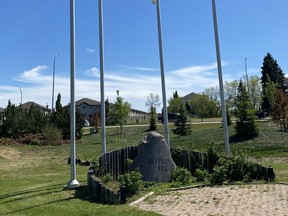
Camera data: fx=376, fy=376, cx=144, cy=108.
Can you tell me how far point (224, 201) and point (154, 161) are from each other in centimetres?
400

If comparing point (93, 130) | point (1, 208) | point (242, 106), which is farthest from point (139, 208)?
point (93, 130)

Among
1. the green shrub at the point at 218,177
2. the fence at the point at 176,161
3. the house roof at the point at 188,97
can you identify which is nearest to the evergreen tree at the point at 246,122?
the fence at the point at 176,161

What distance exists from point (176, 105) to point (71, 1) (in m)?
77.7

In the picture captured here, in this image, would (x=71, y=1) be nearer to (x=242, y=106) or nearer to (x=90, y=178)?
(x=90, y=178)

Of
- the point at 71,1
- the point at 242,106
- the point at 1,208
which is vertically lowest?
the point at 1,208

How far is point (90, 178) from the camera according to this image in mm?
10344

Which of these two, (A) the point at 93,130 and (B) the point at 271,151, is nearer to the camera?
(B) the point at 271,151

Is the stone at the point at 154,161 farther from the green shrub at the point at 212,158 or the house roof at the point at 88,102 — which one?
the house roof at the point at 88,102

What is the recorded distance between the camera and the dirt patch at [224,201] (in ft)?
25.5

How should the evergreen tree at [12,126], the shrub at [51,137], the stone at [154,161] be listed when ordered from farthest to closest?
1. the evergreen tree at [12,126]
2. the shrub at [51,137]
3. the stone at [154,161]

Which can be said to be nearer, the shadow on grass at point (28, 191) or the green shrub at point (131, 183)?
the green shrub at point (131, 183)

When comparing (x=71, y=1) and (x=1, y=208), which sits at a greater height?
(x=71, y=1)

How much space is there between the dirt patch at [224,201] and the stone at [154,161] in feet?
5.87

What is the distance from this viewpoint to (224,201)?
8781mm
